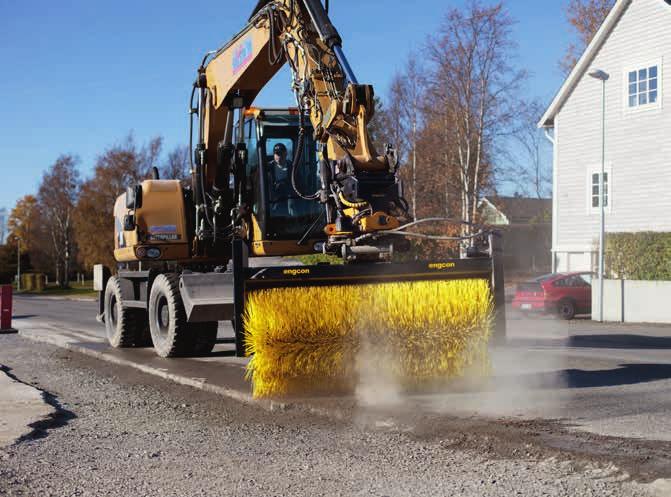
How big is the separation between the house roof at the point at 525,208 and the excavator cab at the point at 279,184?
165ft

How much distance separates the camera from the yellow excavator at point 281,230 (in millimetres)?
A: 8578

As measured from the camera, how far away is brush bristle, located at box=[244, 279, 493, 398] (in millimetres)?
8438

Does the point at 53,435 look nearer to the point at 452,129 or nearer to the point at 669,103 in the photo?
the point at 669,103

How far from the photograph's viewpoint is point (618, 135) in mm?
27250

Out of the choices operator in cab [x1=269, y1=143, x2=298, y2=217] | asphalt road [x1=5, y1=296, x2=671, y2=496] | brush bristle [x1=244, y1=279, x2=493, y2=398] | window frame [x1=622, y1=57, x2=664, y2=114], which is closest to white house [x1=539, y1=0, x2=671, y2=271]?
window frame [x1=622, y1=57, x2=664, y2=114]

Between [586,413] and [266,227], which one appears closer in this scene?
[586,413]

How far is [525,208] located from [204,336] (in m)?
54.0

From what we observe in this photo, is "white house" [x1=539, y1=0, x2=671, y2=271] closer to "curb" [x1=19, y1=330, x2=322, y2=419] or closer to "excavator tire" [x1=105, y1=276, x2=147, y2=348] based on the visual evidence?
"excavator tire" [x1=105, y1=276, x2=147, y2=348]

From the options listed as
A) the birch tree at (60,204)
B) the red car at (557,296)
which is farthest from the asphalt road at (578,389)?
the birch tree at (60,204)

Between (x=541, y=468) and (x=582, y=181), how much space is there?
24212 mm

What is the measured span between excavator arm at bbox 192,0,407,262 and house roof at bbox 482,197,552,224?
162 feet

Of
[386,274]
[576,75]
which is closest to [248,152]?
[386,274]

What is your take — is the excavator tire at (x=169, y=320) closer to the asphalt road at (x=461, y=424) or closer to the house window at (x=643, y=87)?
the asphalt road at (x=461, y=424)

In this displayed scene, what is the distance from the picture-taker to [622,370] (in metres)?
10.8
